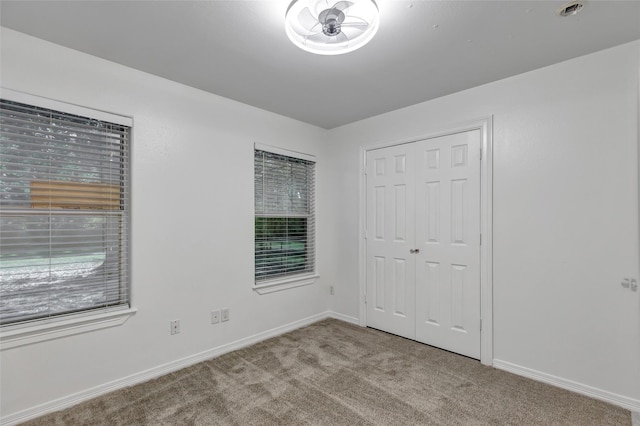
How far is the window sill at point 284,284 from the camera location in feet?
10.9

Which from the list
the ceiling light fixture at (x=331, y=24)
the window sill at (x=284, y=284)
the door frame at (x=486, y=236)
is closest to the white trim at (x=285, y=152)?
the window sill at (x=284, y=284)

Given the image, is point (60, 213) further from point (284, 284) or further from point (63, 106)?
point (284, 284)

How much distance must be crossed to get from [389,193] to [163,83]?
2414 millimetres

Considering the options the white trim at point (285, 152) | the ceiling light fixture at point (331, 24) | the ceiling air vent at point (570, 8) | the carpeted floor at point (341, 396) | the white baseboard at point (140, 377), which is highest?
the ceiling air vent at point (570, 8)

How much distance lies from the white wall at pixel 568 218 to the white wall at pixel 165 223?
224 centimetres

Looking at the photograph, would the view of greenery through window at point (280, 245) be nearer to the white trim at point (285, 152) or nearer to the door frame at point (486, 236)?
the white trim at point (285, 152)

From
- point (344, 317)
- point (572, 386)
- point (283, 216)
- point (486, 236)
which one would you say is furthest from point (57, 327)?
point (572, 386)

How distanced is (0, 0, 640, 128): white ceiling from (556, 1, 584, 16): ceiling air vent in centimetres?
4

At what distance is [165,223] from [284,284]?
4.83ft

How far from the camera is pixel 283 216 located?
3.62 metres

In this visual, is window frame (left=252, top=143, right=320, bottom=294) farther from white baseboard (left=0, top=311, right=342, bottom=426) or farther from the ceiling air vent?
the ceiling air vent

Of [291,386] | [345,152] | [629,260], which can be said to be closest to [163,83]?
[345,152]

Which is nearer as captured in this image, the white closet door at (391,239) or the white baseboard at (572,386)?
the white baseboard at (572,386)

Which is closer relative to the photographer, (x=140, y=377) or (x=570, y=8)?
(x=570, y=8)
